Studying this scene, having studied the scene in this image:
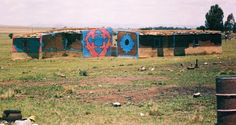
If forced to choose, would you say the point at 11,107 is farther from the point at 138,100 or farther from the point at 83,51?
the point at 83,51

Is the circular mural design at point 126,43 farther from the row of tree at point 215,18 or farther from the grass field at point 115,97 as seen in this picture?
the row of tree at point 215,18

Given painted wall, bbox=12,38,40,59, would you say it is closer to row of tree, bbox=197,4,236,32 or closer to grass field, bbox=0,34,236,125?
grass field, bbox=0,34,236,125

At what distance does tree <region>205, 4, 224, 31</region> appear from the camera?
229ft

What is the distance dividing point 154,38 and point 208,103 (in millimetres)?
24807

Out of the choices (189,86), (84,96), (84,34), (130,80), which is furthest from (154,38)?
(84,96)

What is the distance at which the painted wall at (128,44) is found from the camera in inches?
1523

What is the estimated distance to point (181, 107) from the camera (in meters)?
13.8

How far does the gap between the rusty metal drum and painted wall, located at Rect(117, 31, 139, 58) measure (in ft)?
95.1

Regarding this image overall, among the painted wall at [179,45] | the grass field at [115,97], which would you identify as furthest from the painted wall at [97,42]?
the grass field at [115,97]

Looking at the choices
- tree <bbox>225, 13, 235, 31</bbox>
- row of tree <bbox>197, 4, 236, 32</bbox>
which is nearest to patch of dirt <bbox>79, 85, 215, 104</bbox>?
row of tree <bbox>197, 4, 236, 32</bbox>

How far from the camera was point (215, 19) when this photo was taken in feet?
229

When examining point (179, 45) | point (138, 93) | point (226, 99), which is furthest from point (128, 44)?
point (226, 99)

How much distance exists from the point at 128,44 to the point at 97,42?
10.9ft

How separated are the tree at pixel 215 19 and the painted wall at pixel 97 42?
33.2m
